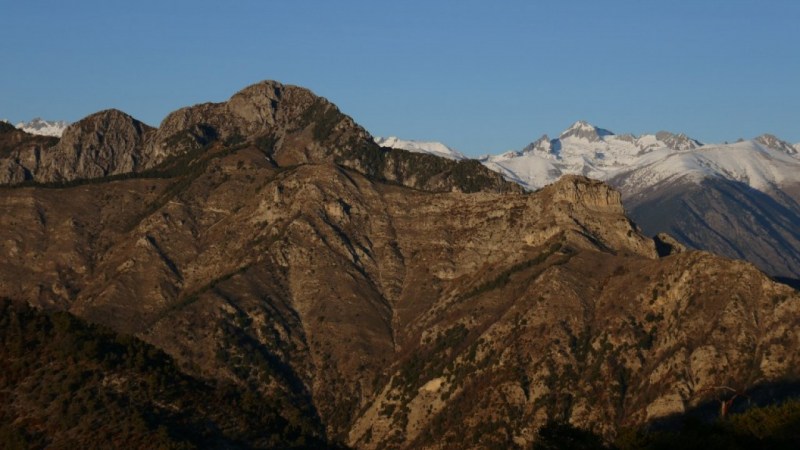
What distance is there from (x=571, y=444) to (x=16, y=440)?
216ft

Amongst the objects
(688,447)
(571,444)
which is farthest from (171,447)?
(688,447)

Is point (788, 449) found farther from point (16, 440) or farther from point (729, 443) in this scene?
point (16, 440)

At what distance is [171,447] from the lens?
19138 centimetres

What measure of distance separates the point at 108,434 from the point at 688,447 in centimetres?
6896

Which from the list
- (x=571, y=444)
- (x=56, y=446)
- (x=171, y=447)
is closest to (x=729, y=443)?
(x=571, y=444)

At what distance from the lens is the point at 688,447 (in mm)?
198250

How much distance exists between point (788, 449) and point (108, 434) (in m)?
81.2

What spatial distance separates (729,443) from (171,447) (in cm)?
6596

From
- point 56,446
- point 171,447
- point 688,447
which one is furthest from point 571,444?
point 56,446

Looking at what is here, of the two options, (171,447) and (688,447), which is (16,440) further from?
(688,447)

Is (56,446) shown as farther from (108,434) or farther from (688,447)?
(688,447)

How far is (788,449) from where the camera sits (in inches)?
7869

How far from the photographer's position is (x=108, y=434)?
19925 cm

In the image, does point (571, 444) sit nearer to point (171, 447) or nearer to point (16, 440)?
point (171, 447)
